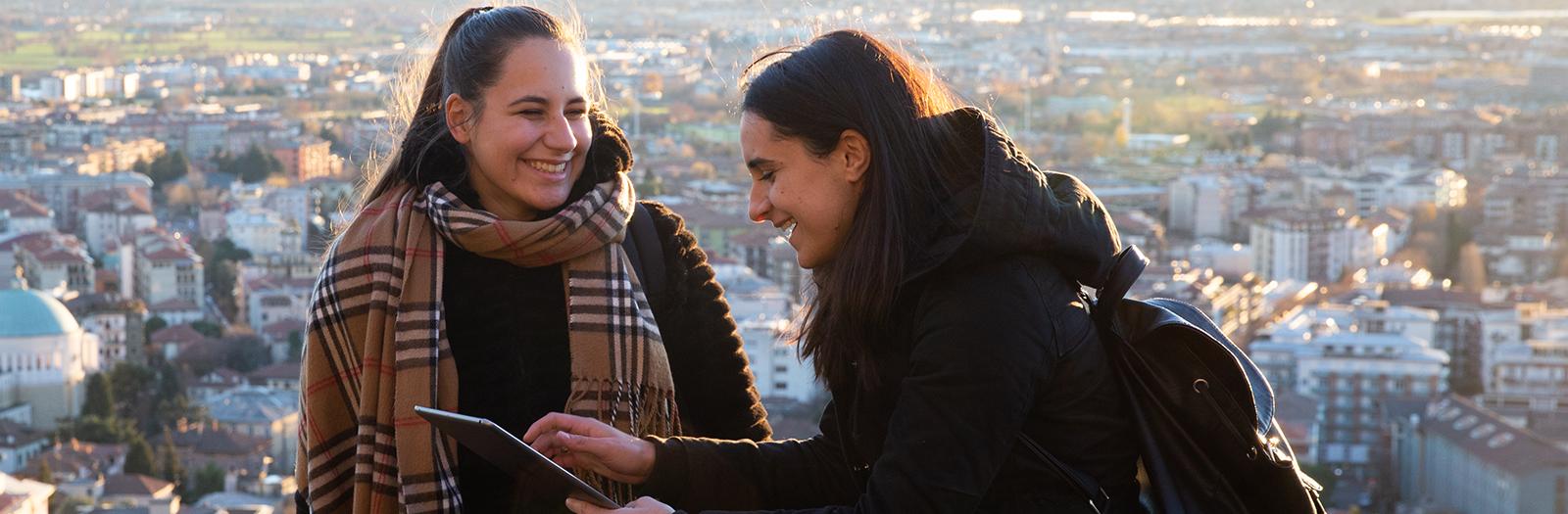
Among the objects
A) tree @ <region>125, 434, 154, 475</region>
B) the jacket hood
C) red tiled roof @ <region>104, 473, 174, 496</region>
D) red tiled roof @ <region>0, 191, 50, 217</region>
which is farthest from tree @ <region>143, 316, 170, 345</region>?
the jacket hood

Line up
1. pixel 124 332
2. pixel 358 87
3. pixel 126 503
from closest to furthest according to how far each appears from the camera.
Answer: pixel 126 503 < pixel 124 332 < pixel 358 87

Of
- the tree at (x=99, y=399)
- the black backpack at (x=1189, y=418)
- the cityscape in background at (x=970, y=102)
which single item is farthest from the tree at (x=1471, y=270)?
the black backpack at (x=1189, y=418)

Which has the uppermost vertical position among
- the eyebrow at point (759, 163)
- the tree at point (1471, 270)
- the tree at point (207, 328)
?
the eyebrow at point (759, 163)

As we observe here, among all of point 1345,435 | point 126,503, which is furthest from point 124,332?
point 1345,435

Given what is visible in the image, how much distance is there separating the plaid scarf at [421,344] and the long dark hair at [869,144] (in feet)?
0.96

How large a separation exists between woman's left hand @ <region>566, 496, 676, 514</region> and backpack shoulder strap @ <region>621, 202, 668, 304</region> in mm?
319

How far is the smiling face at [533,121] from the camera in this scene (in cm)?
140

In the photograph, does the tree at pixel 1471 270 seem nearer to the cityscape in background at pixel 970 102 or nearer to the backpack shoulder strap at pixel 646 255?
the cityscape in background at pixel 970 102

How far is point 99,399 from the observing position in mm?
17609

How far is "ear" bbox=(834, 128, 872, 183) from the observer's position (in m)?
1.09

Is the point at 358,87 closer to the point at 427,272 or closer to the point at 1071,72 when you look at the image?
the point at 1071,72

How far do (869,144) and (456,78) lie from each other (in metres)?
0.43

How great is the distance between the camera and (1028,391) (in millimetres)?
1020

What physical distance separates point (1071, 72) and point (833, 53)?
41.4 m
